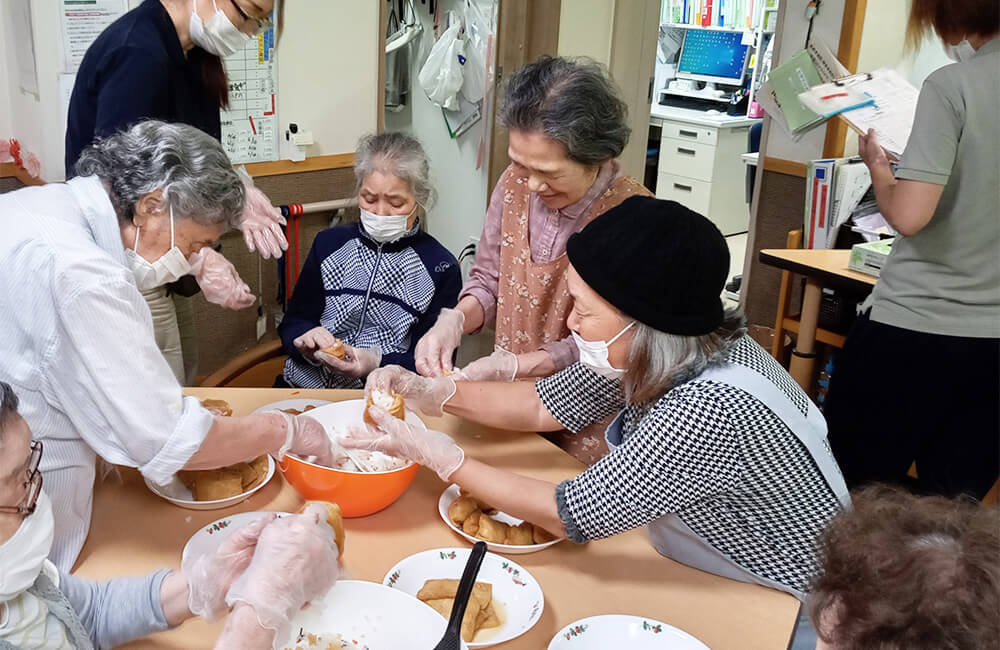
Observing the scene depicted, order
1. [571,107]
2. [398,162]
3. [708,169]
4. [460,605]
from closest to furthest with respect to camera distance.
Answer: [460,605]
[571,107]
[398,162]
[708,169]

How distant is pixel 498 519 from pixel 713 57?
6086mm

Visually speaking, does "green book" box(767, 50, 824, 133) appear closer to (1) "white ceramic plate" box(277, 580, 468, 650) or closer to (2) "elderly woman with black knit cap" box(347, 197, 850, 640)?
(2) "elderly woman with black knit cap" box(347, 197, 850, 640)

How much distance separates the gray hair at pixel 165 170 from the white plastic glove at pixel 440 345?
67 cm

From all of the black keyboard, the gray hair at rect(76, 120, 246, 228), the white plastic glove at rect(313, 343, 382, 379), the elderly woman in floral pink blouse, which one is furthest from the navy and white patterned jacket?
the black keyboard

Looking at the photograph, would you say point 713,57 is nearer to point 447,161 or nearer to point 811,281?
point 447,161

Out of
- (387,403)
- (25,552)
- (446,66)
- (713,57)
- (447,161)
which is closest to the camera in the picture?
(25,552)

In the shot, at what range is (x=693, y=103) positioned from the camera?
22.2 ft

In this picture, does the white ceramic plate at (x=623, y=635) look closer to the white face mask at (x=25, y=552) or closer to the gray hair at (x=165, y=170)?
the white face mask at (x=25, y=552)

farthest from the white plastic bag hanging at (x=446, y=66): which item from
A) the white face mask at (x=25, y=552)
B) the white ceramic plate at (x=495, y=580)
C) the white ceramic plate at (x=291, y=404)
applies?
the white face mask at (x=25, y=552)

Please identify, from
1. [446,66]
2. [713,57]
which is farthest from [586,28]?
[713,57]

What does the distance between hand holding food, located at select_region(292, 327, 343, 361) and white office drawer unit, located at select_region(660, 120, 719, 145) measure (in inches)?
180

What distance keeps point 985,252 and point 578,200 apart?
98 centimetres

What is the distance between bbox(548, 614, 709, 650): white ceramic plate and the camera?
1199 millimetres

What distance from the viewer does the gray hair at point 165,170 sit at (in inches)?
55.4
